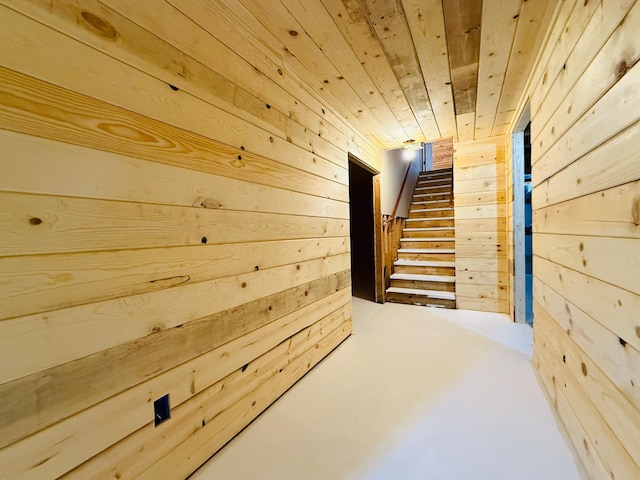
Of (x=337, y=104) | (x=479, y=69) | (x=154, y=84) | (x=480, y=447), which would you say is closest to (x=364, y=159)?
(x=337, y=104)

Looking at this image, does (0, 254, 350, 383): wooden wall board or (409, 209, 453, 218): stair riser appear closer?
(0, 254, 350, 383): wooden wall board

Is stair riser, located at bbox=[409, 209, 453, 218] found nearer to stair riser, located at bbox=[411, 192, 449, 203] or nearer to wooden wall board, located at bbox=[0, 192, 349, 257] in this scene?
stair riser, located at bbox=[411, 192, 449, 203]

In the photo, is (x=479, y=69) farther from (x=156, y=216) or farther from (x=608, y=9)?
(x=156, y=216)

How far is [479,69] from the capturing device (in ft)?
6.25

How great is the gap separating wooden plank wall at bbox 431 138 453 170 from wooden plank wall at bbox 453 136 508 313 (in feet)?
13.8

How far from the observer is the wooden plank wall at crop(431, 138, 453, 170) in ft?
23.7

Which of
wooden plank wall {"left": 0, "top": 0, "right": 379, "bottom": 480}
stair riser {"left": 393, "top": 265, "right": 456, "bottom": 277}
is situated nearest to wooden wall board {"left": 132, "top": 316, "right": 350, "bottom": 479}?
wooden plank wall {"left": 0, "top": 0, "right": 379, "bottom": 480}

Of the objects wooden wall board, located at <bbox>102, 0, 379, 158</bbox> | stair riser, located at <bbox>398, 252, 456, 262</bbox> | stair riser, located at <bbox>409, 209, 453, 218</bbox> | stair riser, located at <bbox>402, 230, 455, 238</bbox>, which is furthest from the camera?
stair riser, located at <bbox>409, 209, 453, 218</bbox>

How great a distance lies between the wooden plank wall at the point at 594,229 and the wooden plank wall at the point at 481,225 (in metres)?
1.82

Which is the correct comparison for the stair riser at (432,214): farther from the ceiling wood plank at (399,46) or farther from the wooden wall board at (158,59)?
the wooden wall board at (158,59)

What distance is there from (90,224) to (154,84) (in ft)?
1.82

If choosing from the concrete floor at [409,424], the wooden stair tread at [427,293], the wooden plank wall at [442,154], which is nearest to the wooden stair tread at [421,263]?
the wooden stair tread at [427,293]

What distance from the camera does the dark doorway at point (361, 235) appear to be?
447 cm

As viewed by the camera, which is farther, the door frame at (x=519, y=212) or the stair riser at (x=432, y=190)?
the stair riser at (x=432, y=190)
